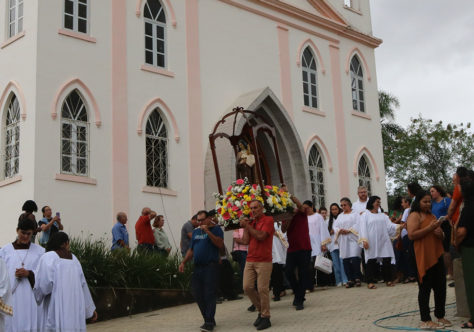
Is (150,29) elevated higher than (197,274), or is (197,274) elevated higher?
(150,29)

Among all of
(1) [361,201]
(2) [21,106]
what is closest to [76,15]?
(2) [21,106]

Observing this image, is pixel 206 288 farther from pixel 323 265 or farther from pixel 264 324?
pixel 323 265

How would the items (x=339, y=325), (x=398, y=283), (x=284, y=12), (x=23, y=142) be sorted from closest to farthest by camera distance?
(x=339, y=325), (x=398, y=283), (x=23, y=142), (x=284, y=12)

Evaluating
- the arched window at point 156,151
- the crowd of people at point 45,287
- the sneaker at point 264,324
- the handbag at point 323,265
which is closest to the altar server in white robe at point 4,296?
the crowd of people at point 45,287

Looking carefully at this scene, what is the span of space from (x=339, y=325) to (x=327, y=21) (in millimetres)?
15314

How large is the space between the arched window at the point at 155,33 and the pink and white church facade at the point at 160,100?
0.10ft

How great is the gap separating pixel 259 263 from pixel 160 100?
888cm

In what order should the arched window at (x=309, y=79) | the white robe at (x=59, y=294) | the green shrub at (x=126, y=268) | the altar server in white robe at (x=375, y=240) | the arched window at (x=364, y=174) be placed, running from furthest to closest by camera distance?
the arched window at (x=364, y=174), the arched window at (x=309, y=79), the altar server in white robe at (x=375, y=240), the green shrub at (x=126, y=268), the white robe at (x=59, y=294)

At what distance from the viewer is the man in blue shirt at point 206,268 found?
450 inches

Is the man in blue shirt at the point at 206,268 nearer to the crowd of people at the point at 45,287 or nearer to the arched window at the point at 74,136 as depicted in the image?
the crowd of people at the point at 45,287

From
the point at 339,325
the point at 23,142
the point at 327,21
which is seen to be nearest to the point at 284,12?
the point at 327,21

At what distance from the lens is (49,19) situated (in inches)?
682

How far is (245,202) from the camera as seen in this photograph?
468 inches

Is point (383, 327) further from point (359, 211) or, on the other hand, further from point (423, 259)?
point (359, 211)
